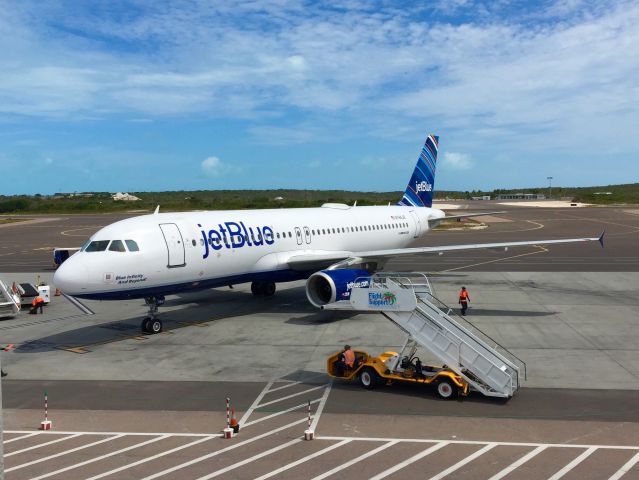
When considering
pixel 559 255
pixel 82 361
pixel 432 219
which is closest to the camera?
pixel 82 361

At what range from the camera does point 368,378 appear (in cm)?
1755

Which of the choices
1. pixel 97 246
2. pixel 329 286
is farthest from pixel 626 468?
pixel 97 246

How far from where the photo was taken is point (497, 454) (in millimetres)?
12914

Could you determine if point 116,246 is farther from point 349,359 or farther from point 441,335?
point 441,335

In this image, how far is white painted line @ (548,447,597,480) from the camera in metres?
11.8

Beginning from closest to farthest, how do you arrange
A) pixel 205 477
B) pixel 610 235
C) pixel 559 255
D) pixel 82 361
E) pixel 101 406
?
pixel 205 477
pixel 101 406
pixel 82 361
pixel 559 255
pixel 610 235

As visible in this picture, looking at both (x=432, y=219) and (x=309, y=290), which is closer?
(x=309, y=290)

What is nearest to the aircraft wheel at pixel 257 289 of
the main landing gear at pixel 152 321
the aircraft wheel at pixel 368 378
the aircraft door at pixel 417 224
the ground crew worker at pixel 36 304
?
the main landing gear at pixel 152 321

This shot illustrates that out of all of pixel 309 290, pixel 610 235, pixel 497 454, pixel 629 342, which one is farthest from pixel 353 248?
pixel 610 235

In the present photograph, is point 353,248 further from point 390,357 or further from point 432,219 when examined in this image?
point 390,357

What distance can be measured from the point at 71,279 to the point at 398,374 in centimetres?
1184

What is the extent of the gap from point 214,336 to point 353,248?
12785 millimetres

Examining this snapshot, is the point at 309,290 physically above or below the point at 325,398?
above

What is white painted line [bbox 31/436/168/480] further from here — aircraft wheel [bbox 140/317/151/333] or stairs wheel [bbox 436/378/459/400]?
aircraft wheel [bbox 140/317/151/333]
